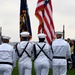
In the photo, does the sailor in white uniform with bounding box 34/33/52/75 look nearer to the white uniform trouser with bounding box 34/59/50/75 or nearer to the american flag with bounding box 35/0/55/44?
the white uniform trouser with bounding box 34/59/50/75

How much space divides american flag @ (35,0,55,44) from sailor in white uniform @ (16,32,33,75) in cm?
375

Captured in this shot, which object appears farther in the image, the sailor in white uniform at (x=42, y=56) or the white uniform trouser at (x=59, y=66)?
the white uniform trouser at (x=59, y=66)

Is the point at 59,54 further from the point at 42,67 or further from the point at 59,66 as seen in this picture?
the point at 42,67

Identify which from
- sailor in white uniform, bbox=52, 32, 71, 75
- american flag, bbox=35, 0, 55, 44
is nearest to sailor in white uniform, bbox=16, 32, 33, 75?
sailor in white uniform, bbox=52, 32, 71, 75

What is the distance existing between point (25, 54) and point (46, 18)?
4.60 m

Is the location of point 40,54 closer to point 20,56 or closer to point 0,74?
point 20,56

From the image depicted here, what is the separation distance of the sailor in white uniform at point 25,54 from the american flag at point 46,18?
12.3 feet

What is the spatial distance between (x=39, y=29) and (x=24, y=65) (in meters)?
4.48

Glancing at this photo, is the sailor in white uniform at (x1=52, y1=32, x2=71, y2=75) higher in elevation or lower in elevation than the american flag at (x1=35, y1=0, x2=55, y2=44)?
lower

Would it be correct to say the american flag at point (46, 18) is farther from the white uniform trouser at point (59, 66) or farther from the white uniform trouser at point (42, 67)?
the white uniform trouser at point (42, 67)

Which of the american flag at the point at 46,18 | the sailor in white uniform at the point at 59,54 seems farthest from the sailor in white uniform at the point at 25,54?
the american flag at the point at 46,18

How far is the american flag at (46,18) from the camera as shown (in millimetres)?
19306

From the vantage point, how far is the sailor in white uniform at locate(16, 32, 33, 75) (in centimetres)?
1524

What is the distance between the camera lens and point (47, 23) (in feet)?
64.0
